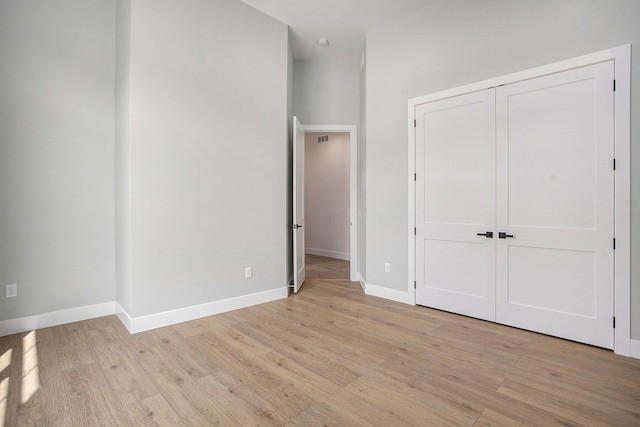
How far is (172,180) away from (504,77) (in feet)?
11.3

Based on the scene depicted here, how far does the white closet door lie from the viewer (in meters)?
2.38

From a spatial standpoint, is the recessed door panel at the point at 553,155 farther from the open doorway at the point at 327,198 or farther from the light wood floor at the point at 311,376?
the open doorway at the point at 327,198

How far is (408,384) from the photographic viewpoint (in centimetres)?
190

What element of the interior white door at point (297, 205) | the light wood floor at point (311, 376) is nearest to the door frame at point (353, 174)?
the interior white door at point (297, 205)

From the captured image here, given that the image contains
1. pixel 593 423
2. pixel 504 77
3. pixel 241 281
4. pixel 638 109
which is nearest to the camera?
pixel 593 423

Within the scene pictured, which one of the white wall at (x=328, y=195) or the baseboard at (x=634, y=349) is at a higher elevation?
the white wall at (x=328, y=195)

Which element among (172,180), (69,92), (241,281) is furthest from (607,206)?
(69,92)

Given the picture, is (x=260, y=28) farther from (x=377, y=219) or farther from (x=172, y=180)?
(x=377, y=219)

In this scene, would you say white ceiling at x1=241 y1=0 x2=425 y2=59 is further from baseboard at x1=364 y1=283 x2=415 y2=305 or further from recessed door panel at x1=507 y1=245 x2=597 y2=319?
baseboard at x1=364 y1=283 x2=415 y2=305

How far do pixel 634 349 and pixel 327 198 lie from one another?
18.2ft

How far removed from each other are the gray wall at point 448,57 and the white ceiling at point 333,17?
19 cm

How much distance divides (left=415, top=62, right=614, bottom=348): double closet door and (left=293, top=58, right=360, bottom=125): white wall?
149 centimetres

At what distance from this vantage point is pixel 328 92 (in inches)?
183

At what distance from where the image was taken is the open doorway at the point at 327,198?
6.72m
